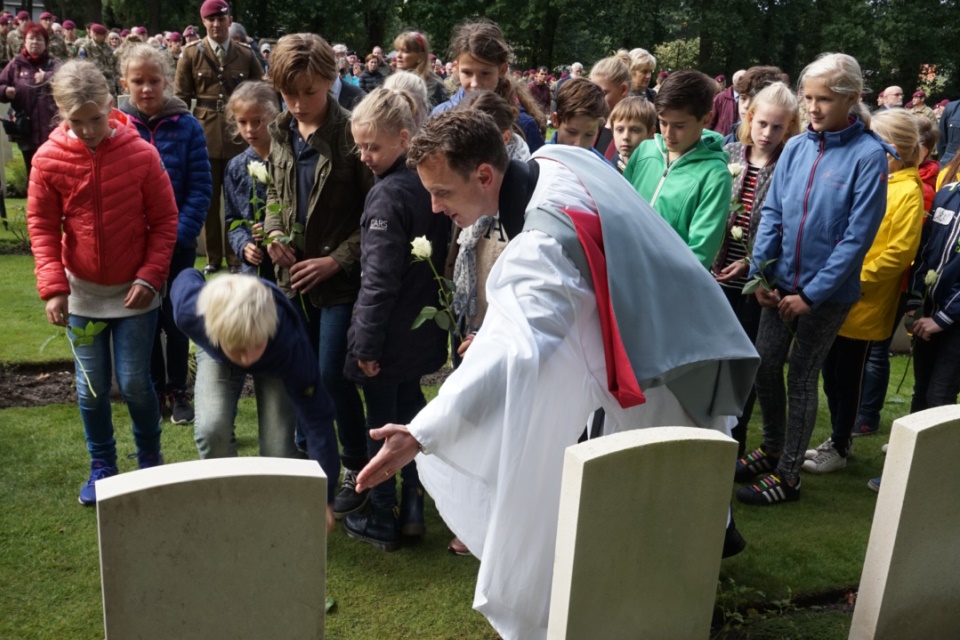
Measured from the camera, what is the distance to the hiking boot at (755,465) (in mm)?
5137

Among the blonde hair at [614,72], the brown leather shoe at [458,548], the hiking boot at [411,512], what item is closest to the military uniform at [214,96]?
the blonde hair at [614,72]

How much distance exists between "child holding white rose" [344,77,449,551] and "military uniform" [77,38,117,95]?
12029 millimetres

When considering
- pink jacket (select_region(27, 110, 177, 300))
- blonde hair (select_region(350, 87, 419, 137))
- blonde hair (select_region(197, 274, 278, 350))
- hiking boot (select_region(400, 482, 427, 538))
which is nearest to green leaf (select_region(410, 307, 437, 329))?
blonde hair (select_region(197, 274, 278, 350))

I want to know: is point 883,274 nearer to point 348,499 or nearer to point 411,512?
point 411,512

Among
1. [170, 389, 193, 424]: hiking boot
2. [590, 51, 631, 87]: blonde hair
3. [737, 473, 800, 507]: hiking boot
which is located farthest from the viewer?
[590, 51, 631, 87]: blonde hair

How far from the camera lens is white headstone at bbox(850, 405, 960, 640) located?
9.35ft

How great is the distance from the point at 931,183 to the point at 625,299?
4957mm

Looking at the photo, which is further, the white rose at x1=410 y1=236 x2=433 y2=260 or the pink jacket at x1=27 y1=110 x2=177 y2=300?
the pink jacket at x1=27 y1=110 x2=177 y2=300

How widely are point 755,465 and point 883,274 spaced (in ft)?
4.14

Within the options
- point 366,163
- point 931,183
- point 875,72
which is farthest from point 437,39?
point 366,163

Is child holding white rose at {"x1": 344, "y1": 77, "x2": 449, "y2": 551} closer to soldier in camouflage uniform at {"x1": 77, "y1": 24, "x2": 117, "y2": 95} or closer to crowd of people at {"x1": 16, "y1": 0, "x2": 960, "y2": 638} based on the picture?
crowd of people at {"x1": 16, "y1": 0, "x2": 960, "y2": 638}

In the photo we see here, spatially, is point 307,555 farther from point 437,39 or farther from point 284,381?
point 437,39

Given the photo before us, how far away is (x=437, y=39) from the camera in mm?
38750

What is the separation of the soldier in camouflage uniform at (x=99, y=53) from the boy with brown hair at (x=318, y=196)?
1151 cm
